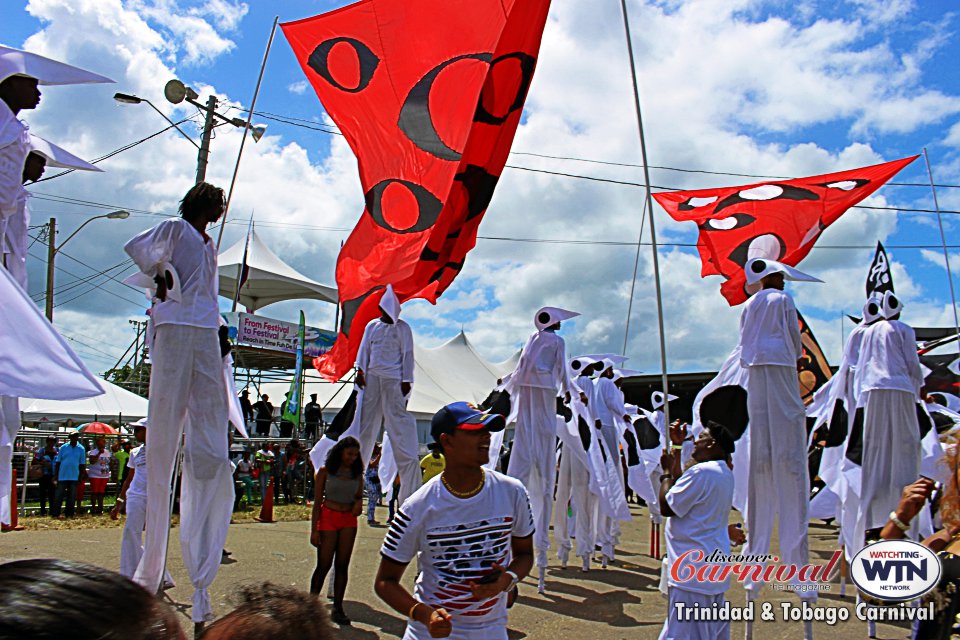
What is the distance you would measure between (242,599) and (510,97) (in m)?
6.36

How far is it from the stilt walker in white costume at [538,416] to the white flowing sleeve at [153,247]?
167 inches

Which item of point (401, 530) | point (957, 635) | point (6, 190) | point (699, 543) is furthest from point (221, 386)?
point (957, 635)

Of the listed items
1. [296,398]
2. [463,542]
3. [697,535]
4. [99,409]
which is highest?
[296,398]

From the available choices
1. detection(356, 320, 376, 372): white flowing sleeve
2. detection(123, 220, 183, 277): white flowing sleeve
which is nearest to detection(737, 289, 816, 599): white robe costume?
detection(356, 320, 376, 372): white flowing sleeve

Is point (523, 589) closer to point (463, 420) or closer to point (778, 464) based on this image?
point (778, 464)

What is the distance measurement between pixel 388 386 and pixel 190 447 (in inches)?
124

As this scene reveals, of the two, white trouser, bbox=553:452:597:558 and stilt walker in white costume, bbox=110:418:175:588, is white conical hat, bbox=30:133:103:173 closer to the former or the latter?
stilt walker in white costume, bbox=110:418:175:588

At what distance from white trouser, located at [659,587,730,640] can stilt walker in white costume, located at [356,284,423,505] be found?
3.85 meters

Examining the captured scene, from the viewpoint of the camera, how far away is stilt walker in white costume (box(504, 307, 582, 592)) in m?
8.00

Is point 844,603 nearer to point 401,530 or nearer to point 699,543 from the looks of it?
point 699,543

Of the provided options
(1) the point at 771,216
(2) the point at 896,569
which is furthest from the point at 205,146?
(2) the point at 896,569

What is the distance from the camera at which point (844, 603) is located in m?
7.19

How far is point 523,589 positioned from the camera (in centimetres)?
762

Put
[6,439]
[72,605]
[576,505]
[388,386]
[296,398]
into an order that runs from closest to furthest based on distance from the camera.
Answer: [72,605] → [6,439] → [388,386] → [576,505] → [296,398]
